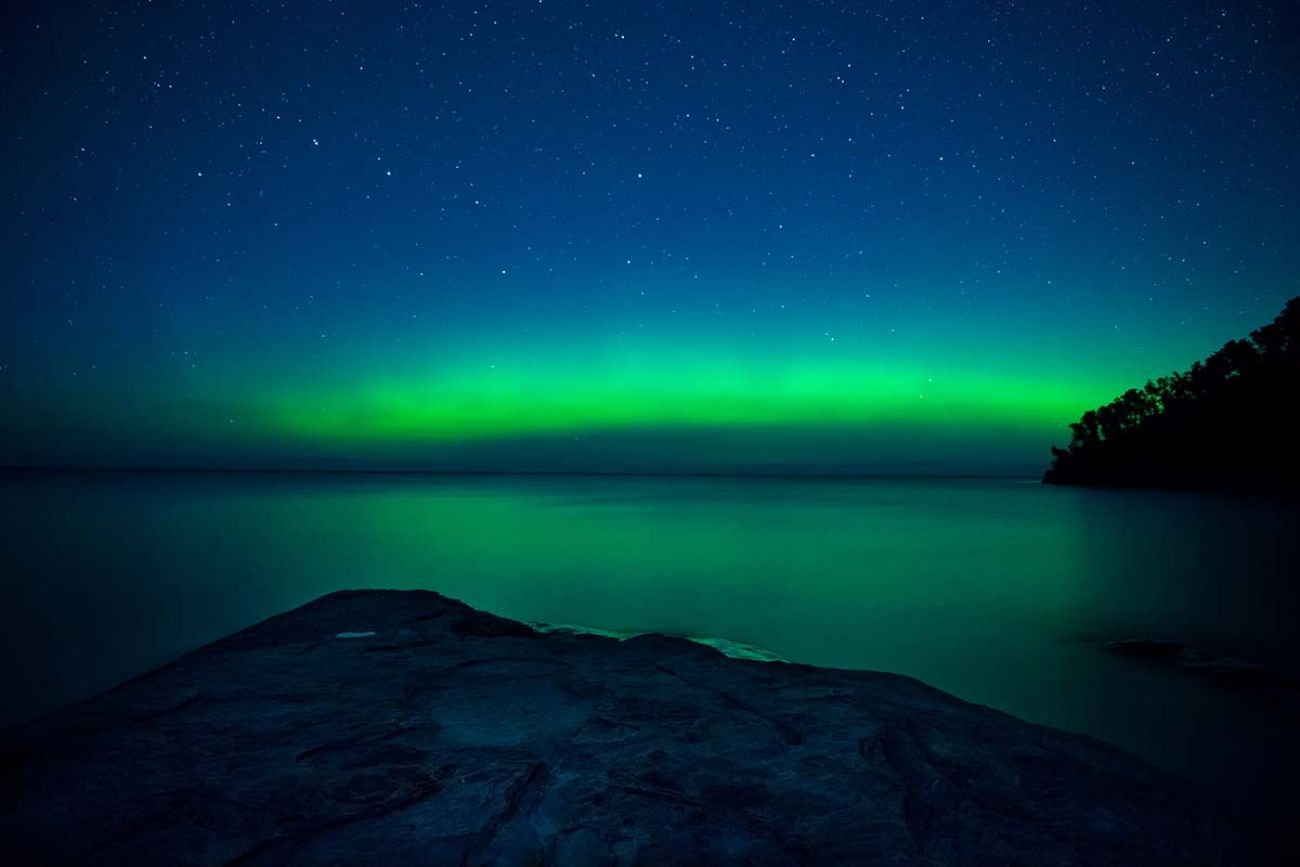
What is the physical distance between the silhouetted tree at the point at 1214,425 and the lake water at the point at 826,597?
33.8 m

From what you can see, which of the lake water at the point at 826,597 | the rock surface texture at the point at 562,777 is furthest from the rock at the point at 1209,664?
the rock surface texture at the point at 562,777

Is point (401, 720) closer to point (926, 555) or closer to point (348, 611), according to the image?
point (348, 611)

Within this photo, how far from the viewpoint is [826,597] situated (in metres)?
11.9

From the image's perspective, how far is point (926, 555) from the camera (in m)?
17.8

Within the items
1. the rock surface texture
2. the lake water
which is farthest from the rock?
the rock surface texture

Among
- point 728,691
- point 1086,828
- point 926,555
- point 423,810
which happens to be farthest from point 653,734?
point 926,555

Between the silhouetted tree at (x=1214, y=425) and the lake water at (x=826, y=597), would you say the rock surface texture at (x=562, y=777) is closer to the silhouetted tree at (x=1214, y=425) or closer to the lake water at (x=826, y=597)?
the lake water at (x=826, y=597)

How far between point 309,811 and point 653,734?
1788 mm

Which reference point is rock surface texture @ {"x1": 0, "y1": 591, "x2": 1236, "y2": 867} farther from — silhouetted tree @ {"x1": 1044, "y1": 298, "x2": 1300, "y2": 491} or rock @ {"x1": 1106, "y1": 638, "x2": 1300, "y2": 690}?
silhouetted tree @ {"x1": 1044, "y1": 298, "x2": 1300, "y2": 491}

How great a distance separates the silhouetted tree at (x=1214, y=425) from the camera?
46.7 meters

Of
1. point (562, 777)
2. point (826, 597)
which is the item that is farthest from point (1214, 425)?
point (562, 777)

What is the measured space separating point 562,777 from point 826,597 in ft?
31.8

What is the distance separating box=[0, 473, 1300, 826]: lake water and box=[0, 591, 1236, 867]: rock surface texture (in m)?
2.36

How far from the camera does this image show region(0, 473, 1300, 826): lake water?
19.7ft
